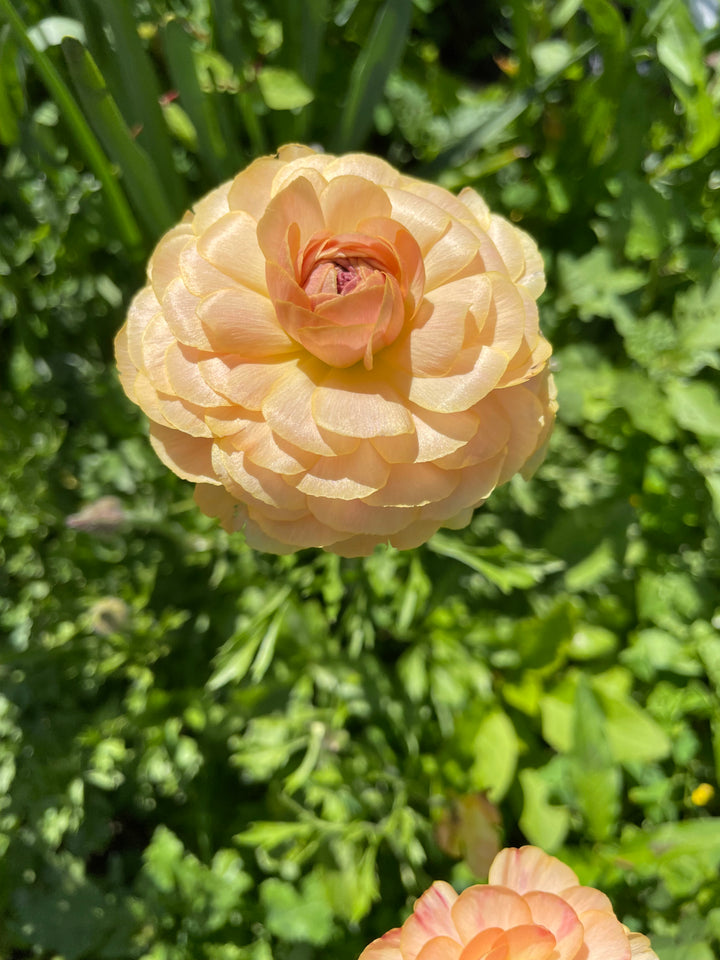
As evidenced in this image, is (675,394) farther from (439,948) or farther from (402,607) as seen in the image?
(439,948)

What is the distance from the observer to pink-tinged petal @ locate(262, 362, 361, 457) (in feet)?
1.98

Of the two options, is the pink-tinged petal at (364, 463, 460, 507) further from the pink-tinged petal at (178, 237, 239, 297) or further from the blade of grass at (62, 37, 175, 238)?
the blade of grass at (62, 37, 175, 238)

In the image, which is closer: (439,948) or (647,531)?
(439,948)

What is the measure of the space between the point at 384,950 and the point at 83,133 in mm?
1010

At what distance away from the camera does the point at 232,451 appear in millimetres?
634

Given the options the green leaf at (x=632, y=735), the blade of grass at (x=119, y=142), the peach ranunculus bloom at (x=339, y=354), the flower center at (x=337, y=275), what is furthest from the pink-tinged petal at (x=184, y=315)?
the green leaf at (x=632, y=735)

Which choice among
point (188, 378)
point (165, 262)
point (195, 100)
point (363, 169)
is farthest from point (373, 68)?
point (188, 378)

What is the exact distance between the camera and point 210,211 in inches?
27.6

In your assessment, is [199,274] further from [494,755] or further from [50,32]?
[494,755]

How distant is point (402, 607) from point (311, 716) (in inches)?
8.8

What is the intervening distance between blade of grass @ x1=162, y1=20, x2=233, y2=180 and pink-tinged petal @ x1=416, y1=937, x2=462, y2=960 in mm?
1040

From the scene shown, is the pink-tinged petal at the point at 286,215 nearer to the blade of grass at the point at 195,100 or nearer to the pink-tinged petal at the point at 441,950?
the blade of grass at the point at 195,100

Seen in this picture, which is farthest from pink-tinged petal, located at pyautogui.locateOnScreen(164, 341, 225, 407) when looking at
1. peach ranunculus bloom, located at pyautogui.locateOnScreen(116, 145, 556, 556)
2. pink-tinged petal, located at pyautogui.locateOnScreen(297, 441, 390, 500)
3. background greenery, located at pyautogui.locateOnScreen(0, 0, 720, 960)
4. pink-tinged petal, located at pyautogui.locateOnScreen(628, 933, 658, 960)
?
pink-tinged petal, located at pyautogui.locateOnScreen(628, 933, 658, 960)

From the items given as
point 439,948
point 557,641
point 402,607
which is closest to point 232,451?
point 439,948
